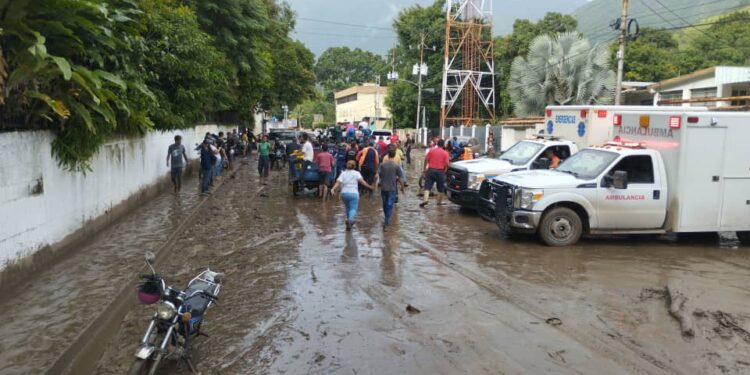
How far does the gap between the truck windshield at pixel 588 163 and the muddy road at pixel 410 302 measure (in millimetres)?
1374

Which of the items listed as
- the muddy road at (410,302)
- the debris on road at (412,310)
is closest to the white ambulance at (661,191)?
the muddy road at (410,302)

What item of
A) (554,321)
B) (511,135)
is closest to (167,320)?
(554,321)

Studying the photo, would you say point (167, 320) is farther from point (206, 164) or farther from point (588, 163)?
point (206, 164)

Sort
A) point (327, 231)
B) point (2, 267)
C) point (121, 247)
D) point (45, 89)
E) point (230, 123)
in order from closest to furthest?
point (2, 267) < point (45, 89) < point (121, 247) < point (327, 231) < point (230, 123)

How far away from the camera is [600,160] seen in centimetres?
1162

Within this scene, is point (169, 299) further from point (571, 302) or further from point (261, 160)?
point (261, 160)

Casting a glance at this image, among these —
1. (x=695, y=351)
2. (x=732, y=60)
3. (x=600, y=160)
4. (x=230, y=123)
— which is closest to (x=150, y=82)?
(x=600, y=160)

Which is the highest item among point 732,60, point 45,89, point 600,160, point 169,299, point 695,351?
point 732,60

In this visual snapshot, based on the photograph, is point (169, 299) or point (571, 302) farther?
point (571, 302)

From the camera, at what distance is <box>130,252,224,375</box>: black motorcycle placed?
4969 millimetres

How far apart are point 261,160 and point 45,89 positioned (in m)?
15.0

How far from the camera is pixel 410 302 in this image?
762 centimetres

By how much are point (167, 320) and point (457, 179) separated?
1096 centimetres

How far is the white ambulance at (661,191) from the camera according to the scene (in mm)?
11039
